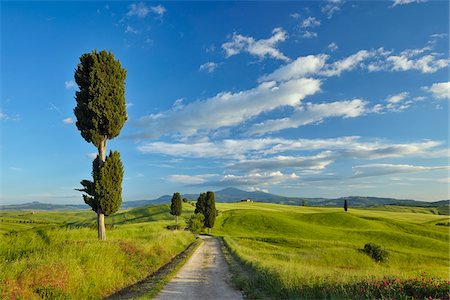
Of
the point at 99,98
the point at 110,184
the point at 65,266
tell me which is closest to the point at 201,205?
the point at 110,184

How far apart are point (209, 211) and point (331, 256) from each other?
4431cm

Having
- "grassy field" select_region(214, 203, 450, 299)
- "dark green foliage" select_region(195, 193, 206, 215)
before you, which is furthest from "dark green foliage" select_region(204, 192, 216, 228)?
"grassy field" select_region(214, 203, 450, 299)

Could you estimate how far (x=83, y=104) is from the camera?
27969mm

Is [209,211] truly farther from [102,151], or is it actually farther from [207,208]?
[102,151]

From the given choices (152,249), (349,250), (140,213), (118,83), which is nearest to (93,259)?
(152,249)

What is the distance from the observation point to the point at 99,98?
27.8m

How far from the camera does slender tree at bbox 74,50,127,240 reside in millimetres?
26672

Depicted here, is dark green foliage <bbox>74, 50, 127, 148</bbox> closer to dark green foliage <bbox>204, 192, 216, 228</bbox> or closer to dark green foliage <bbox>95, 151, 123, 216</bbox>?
dark green foliage <bbox>95, 151, 123, 216</bbox>

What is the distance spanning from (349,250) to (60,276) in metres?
44.1

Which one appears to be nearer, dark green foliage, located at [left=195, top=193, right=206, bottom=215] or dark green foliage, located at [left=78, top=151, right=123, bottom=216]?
dark green foliage, located at [left=78, top=151, right=123, bottom=216]

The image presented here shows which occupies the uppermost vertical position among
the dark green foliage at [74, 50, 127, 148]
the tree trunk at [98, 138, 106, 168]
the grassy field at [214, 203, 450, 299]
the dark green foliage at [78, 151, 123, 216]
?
the dark green foliage at [74, 50, 127, 148]

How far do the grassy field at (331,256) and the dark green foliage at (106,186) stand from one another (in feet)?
38.8

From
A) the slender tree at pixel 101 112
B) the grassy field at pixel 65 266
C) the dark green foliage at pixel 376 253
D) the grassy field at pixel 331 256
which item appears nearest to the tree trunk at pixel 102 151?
the slender tree at pixel 101 112

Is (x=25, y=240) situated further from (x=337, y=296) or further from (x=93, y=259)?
(x=337, y=296)
